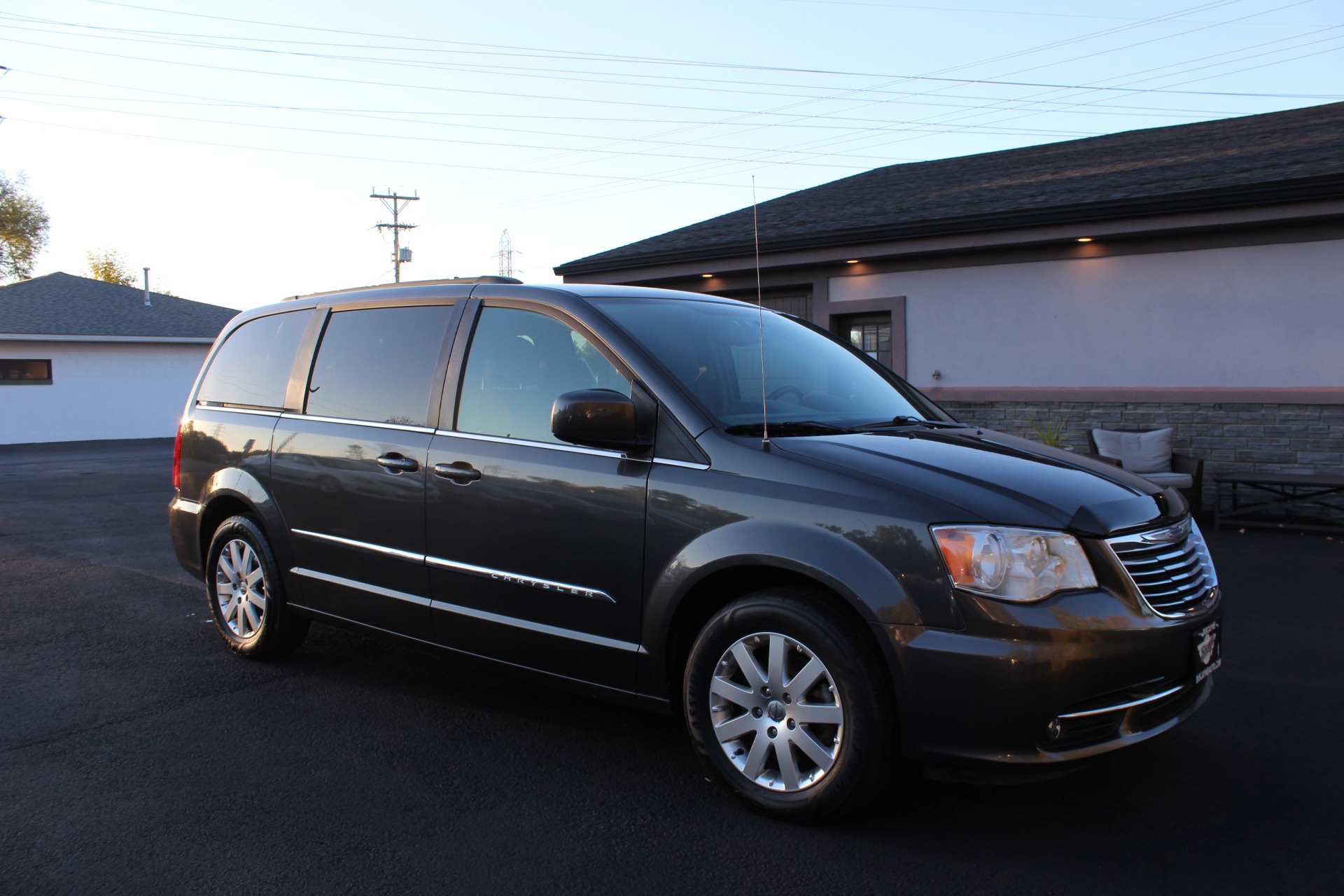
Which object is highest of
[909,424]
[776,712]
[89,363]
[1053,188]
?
[1053,188]

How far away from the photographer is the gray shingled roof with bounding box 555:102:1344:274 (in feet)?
33.3

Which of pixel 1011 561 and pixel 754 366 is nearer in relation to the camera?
pixel 1011 561

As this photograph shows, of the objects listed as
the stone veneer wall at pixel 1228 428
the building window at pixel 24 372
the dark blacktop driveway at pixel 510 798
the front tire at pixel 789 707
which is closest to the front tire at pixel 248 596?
the dark blacktop driveway at pixel 510 798

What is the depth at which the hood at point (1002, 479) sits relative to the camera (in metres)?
3.06

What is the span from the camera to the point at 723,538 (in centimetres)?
331

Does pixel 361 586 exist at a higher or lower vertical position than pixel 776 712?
higher

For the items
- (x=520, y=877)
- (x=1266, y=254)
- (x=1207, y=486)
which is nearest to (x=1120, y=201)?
(x=1266, y=254)

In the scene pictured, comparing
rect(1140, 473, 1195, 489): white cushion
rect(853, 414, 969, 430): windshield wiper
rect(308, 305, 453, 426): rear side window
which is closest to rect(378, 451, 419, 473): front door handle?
rect(308, 305, 453, 426): rear side window

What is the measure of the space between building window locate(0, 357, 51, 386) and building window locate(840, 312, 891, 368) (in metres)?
24.8

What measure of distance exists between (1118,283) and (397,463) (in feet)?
30.9

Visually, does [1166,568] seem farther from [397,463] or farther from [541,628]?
[397,463]

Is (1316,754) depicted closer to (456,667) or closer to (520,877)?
(520,877)

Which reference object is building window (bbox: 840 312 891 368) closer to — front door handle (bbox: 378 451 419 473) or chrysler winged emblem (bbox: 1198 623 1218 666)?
front door handle (bbox: 378 451 419 473)

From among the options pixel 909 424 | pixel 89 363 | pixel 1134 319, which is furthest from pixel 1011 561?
pixel 89 363
